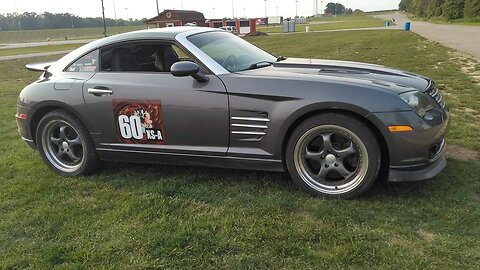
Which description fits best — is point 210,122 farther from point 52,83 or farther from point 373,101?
point 52,83

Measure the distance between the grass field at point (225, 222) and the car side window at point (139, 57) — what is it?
1.09 meters

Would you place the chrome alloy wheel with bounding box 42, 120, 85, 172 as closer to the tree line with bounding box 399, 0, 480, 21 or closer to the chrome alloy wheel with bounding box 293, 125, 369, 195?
the chrome alloy wheel with bounding box 293, 125, 369, 195

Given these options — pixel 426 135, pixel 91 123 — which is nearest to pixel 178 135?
pixel 91 123

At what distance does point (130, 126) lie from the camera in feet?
12.4

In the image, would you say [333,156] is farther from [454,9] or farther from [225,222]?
[454,9]

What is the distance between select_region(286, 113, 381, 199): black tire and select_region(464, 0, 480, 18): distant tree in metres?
45.3

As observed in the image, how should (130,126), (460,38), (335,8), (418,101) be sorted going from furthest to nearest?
(335,8), (460,38), (130,126), (418,101)

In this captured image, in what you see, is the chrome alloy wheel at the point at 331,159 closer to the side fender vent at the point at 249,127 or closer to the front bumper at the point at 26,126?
the side fender vent at the point at 249,127

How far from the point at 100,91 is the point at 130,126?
456mm

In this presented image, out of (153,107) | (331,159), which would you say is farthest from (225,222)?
(153,107)

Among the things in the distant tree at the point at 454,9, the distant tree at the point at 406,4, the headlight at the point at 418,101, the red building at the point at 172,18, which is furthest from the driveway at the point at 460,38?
the distant tree at the point at 406,4

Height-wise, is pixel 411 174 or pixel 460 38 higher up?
pixel 460 38

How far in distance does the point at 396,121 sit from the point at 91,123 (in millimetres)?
2828

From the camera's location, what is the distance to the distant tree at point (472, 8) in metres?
40.2
